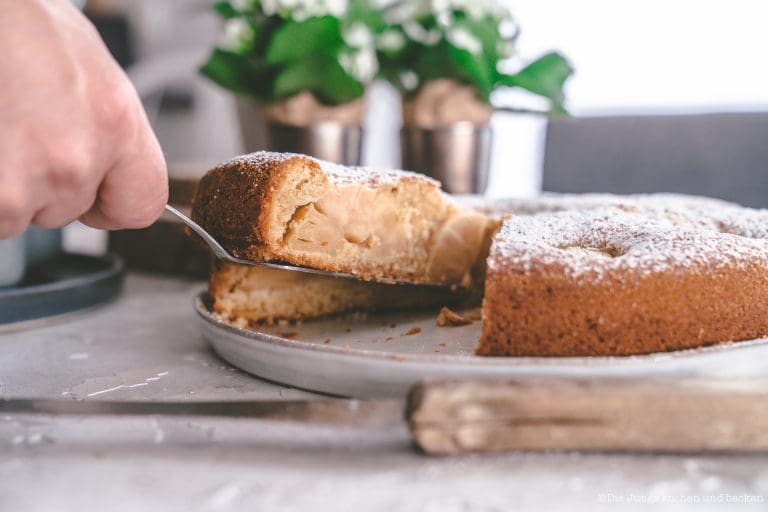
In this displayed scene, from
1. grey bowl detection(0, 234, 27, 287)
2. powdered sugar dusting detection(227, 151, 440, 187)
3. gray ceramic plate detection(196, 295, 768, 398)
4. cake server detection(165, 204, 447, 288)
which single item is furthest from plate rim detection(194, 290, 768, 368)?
grey bowl detection(0, 234, 27, 287)

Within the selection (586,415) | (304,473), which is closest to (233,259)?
(304,473)

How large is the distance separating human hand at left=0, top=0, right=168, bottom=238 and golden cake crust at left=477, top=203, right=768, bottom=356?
40 cm

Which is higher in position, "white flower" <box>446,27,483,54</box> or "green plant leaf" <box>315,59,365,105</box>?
"white flower" <box>446,27,483,54</box>

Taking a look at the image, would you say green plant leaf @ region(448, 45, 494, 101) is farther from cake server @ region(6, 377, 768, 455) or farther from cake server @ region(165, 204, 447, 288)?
cake server @ region(6, 377, 768, 455)

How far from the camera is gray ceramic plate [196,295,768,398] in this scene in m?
0.61

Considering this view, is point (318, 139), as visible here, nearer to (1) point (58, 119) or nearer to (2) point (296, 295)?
(2) point (296, 295)

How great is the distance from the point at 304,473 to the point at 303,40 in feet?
4.24

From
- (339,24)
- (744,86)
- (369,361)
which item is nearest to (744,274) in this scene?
(369,361)

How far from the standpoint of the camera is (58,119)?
0.56 metres

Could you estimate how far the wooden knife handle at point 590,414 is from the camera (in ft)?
1.73

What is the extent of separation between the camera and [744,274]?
77cm

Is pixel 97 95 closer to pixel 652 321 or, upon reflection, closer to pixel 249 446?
pixel 249 446

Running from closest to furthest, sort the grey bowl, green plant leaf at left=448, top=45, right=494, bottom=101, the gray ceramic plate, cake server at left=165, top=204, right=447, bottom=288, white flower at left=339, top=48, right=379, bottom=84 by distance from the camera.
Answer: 1. the gray ceramic plate
2. cake server at left=165, top=204, right=447, bottom=288
3. the grey bowl
4. green plant leaf at left=448, top=45, right=494, bottom=101
5. white flower at left=339, top=48, right=379, bottom=84

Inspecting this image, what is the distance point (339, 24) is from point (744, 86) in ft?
5.00
